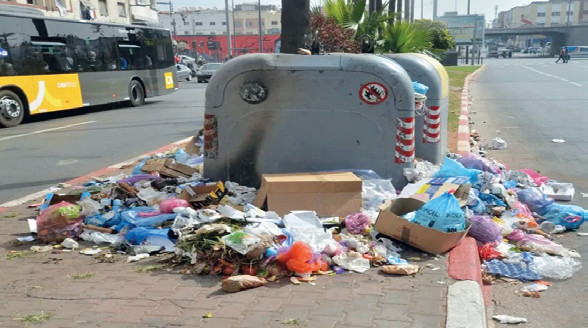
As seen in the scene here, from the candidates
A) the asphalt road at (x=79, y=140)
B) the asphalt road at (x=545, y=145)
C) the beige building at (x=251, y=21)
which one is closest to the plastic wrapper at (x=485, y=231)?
the asphalt road at (x=545, y=145)

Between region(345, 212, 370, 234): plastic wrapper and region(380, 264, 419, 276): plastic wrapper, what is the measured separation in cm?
74

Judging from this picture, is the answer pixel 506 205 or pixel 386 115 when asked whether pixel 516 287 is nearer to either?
pixel 506 205

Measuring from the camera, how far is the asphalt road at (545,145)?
12.2ft

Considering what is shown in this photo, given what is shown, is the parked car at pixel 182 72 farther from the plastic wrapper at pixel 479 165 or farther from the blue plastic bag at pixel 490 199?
the blue plastic bag at pixel 490 199

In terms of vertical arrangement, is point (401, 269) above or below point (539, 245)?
above

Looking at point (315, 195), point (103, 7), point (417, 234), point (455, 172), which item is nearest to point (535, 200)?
point (455, 172)

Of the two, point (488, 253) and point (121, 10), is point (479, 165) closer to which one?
point (488, 253)

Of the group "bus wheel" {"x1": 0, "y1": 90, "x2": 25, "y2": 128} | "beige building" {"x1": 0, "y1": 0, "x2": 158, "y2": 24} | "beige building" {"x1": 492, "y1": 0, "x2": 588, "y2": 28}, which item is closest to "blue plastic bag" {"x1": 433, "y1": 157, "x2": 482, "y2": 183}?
"bus wheel" {"x1": 0, "y1": 90, "x2": 25, "y2": 128}

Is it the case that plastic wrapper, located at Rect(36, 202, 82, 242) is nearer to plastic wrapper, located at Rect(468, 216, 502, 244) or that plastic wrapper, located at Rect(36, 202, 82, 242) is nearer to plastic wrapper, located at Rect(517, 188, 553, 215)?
plastic wrapper, located at Rect(468, 216, 502, 244)

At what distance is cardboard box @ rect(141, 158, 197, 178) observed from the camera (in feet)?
20.9

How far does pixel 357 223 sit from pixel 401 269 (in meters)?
0.91

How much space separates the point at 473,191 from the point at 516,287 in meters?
1.73

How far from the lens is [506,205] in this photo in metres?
5.59

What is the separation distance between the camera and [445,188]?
17.3 feet
